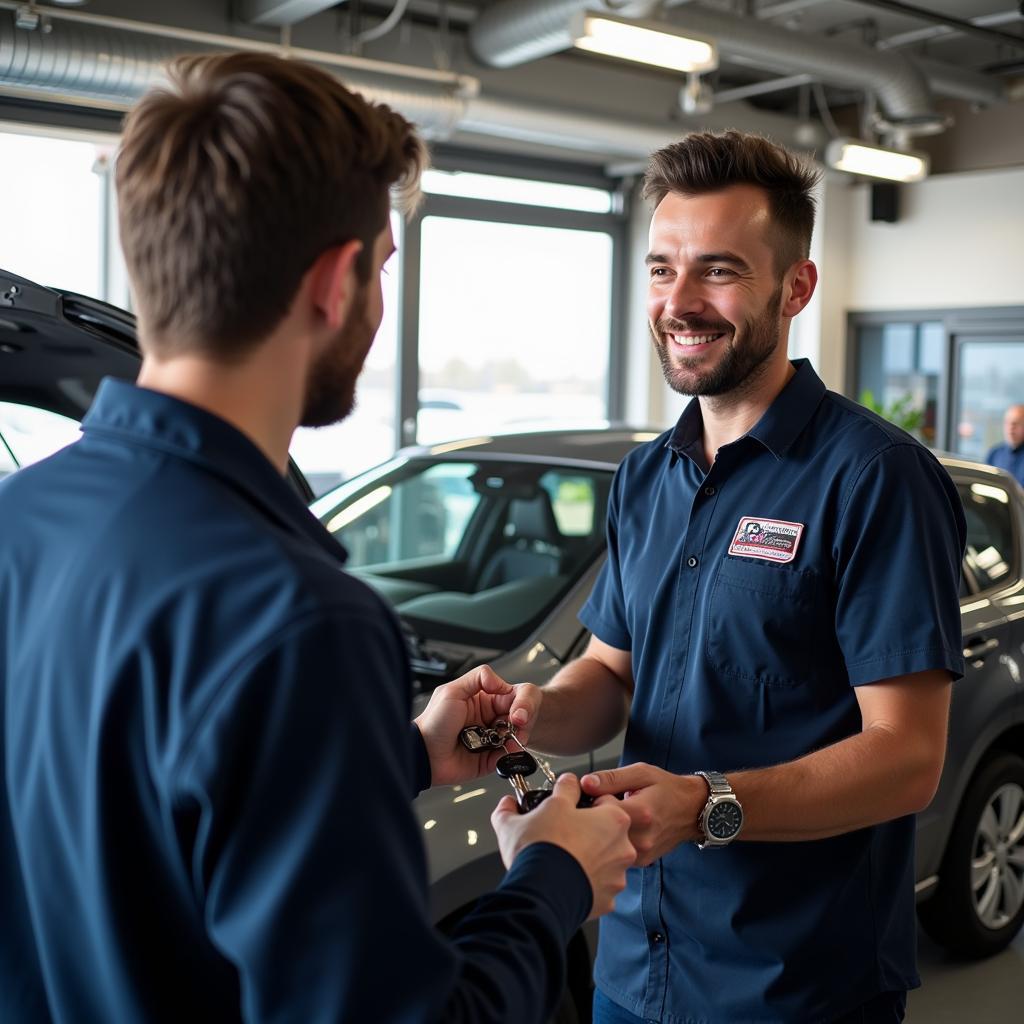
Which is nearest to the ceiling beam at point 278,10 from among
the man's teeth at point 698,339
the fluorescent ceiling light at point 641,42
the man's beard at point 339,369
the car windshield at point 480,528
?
the fluorescent ceiling light at point 641,42

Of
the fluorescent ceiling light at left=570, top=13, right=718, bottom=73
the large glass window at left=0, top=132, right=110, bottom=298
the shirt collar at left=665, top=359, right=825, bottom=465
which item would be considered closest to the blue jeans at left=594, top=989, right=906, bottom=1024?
the shirt collar at left=665, top=359, right=825, bottom=465

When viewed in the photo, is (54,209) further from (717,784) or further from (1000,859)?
(717,784)

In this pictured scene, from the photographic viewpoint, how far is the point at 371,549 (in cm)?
425

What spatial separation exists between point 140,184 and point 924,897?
332cm

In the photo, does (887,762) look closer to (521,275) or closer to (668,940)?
(668,940)

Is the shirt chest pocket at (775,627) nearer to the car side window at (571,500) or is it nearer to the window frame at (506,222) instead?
the car side window at (571,500)

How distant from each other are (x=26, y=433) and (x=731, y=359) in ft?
4.65

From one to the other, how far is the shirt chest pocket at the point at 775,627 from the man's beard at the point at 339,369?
81 centimetres

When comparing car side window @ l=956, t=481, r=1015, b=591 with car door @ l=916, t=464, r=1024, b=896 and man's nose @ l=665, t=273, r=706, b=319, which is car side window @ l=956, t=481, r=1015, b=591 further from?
man's nose @ l=665, t=273, r=706, b=319

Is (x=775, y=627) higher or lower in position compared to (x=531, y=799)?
higher

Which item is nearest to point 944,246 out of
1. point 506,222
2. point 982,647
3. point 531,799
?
point 506,222

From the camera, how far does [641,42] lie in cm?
600

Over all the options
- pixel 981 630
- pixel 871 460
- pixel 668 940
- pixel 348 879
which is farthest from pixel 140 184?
pixel 981 630

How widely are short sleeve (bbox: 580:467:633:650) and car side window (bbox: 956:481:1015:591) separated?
216 cm
